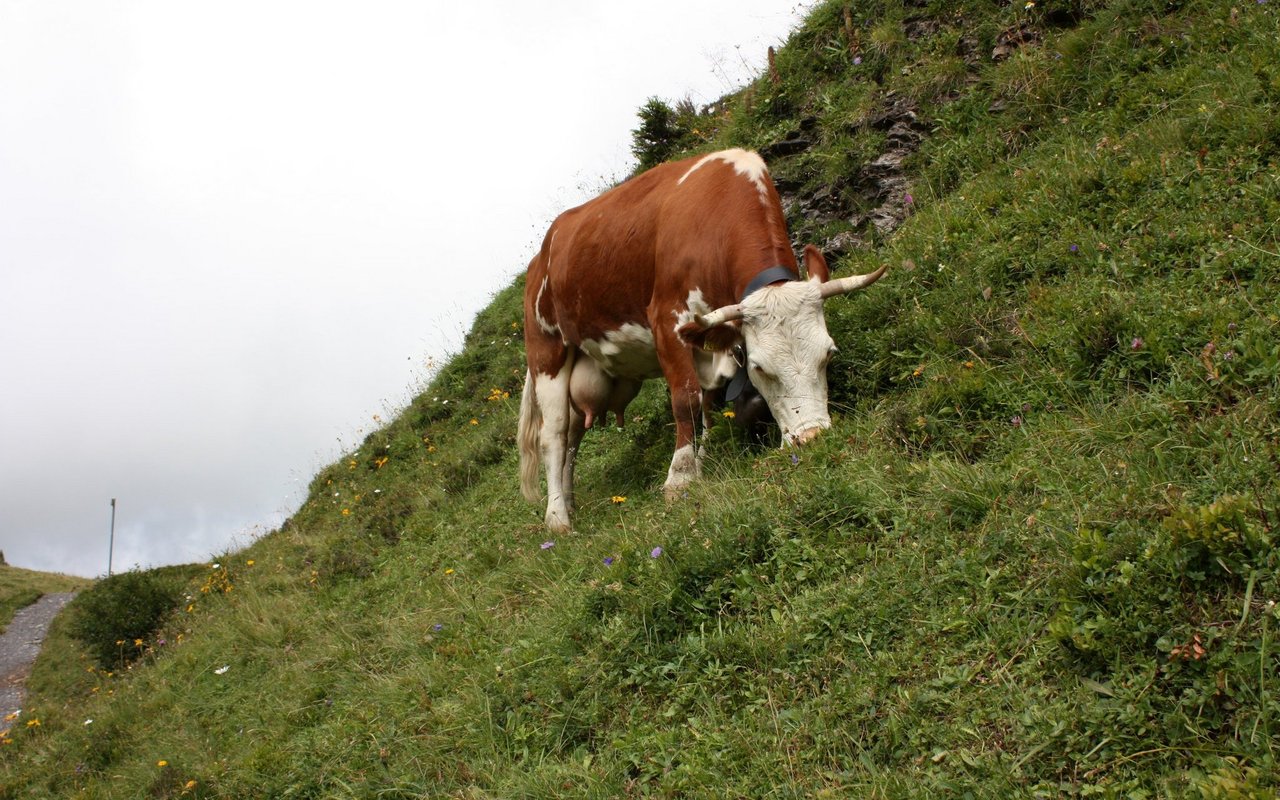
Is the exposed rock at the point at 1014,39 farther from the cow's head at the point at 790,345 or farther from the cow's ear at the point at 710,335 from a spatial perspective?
the cow's ear at the point at 710,335

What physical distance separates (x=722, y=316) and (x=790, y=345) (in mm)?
552

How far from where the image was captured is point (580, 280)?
8.59 meters

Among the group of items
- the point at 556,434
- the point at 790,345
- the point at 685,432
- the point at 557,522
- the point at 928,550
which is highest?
the point at 556,434

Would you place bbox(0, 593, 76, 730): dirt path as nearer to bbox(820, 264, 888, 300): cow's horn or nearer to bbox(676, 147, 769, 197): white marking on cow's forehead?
bbox(676, 147, 769, 197): white marking on cow's forehead

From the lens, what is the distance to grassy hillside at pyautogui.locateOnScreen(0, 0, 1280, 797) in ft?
11.0

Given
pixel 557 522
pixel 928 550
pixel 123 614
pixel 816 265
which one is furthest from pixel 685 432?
pixel 123 614

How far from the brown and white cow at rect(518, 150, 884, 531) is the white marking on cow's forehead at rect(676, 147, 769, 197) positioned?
0.06 feet

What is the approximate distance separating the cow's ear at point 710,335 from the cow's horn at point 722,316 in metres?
0.09

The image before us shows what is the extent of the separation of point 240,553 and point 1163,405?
1420cm

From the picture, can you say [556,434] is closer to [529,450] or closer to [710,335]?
[529,450]

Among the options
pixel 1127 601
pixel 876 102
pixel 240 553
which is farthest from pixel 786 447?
pixel 240 553

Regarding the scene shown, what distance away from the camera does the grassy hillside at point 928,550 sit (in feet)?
11.0

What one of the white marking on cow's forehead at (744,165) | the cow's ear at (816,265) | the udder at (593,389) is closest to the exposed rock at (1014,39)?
the white marking on cow's forehead at (744,165)

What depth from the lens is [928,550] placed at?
4.41 meters
